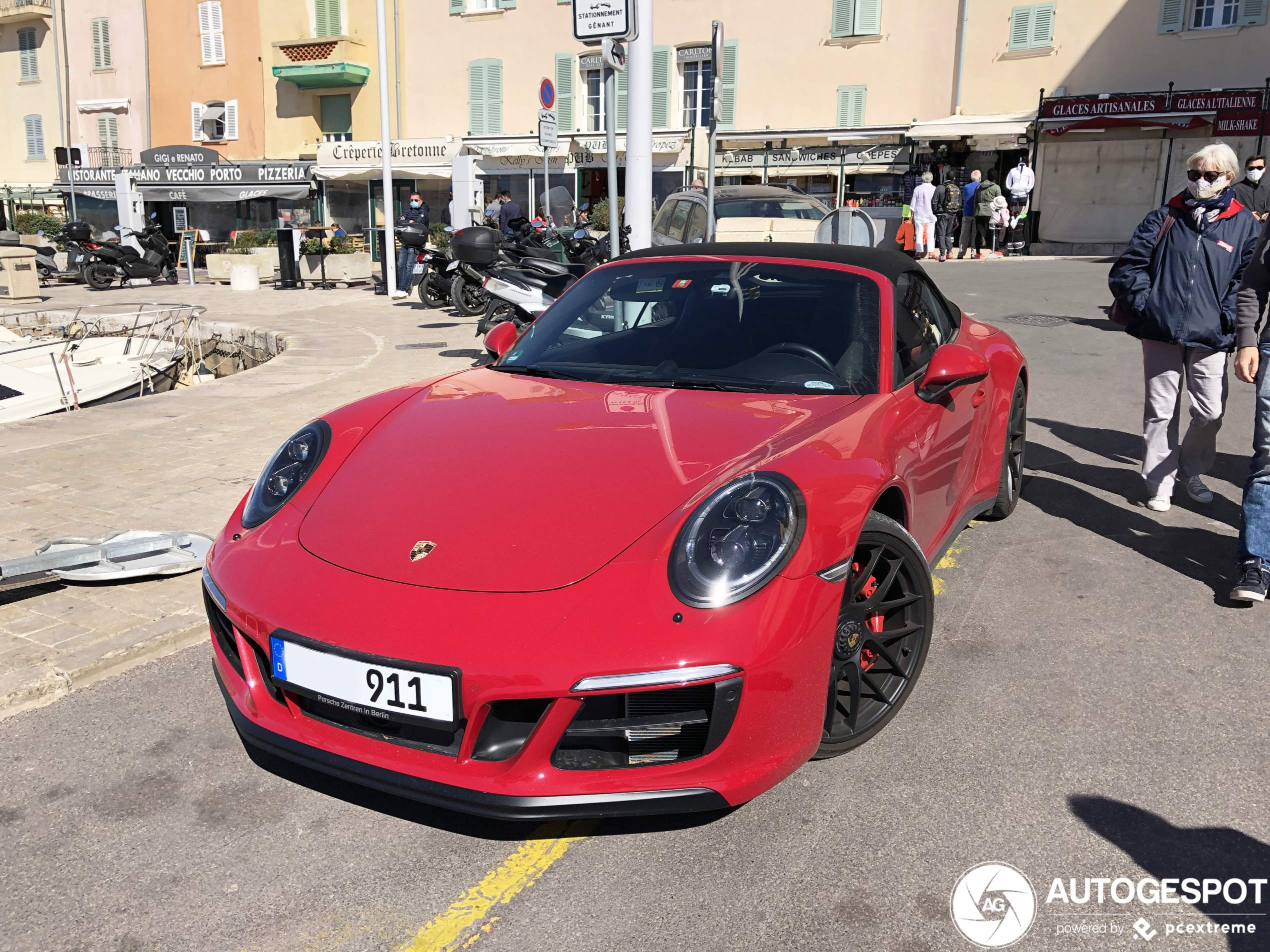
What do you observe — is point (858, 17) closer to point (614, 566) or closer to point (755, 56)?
point (755, 56)

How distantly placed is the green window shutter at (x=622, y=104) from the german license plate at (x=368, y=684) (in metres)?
27.9

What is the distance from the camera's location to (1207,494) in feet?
18.5

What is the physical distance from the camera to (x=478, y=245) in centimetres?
1205

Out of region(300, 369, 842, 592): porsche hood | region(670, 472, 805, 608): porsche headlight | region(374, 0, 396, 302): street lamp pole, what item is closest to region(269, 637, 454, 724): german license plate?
region(300, 369, 842, 592): porsche hood

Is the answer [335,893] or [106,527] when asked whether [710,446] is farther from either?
[106,527]

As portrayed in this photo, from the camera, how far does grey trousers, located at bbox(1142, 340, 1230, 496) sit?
5281 millimetres

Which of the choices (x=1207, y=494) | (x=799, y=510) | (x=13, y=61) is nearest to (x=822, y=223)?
(x=1207, y=494)

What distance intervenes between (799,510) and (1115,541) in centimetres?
311

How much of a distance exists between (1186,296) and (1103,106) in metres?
21.2

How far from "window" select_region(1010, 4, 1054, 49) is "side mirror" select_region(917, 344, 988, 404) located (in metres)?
24.9

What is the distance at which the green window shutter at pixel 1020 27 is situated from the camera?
24.8 m

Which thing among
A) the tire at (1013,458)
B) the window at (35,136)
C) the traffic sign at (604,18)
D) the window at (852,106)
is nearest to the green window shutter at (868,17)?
the window at (852,106)

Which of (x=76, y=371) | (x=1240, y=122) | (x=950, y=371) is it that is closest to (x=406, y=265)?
(x=76, y=371)

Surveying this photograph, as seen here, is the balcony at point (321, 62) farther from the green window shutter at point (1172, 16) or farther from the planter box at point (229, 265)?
the green window shutter at point (1172, 16)
